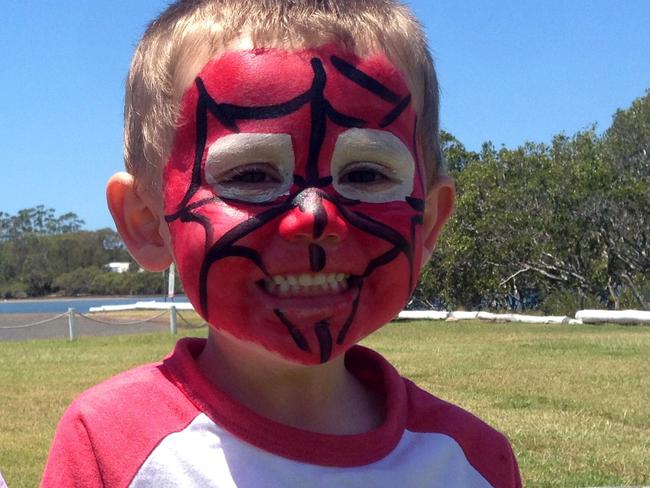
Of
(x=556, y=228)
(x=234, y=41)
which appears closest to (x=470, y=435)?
(x=234, y=41)

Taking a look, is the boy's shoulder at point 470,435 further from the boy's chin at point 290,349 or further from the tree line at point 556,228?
the tree line at point 556,228

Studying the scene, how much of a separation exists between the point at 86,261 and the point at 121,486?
259 ft

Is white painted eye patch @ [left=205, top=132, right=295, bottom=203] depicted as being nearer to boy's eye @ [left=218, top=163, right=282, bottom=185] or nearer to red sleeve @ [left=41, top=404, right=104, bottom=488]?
boy's eye @ [left=218, top=163, right=282, bottom=185]

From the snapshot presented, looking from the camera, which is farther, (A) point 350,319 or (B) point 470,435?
(B) point 470,435

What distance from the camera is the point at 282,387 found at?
173cm

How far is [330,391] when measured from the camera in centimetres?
180

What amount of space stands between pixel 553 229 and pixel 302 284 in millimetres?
23883

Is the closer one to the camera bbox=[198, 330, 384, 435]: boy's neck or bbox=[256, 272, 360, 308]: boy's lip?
bbox=[256, 272, 360, 308]: boy's lip

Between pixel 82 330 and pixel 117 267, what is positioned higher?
pixel 82 330

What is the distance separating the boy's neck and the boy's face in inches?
7.0

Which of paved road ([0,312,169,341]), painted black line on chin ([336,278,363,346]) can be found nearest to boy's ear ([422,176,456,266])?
painted black line on chin ([336,278,363,346])

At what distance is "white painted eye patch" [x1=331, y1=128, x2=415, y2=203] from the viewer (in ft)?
5.08

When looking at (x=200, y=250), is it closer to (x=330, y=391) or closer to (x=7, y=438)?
(x=330, y=391)

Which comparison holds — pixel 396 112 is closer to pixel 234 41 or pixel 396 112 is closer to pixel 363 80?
pixel 363 80
